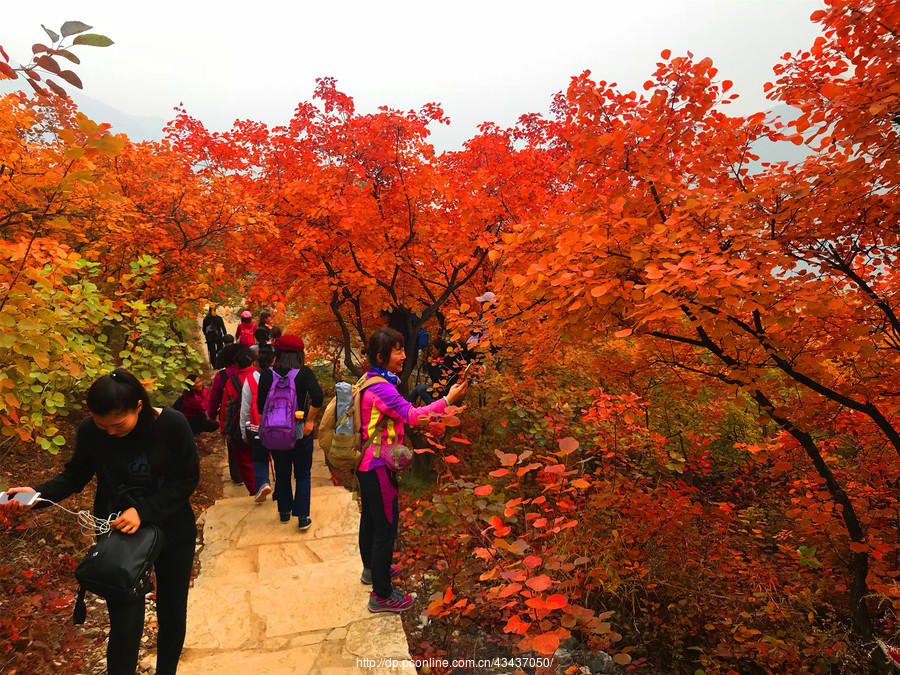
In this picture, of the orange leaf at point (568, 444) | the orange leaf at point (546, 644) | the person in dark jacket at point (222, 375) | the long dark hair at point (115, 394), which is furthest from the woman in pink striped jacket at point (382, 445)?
the person in dark jacket at point (222, 375)

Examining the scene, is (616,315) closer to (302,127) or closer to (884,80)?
(884,80)

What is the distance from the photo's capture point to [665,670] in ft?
14.7

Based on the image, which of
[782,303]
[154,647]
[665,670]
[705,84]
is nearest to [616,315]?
[782,303]

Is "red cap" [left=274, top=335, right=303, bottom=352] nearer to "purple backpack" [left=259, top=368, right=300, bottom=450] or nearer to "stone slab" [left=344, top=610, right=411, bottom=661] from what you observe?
"purple backpack" [left=259, top=368, right=300, bottom=450]

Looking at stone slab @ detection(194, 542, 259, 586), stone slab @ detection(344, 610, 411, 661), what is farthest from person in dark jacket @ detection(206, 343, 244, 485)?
stone slab @ detection(344, 610, 411, 661)

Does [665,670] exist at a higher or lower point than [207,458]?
lower

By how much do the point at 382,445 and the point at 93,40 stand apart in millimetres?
2755

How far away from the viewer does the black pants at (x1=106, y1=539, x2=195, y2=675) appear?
227 cm

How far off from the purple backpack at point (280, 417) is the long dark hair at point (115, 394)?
7.34 ft

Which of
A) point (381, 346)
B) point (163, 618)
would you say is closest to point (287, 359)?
point (381, 346)

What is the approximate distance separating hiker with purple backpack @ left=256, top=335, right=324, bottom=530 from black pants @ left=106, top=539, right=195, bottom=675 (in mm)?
1916

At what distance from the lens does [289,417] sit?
4.58m

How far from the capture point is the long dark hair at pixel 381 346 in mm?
3348

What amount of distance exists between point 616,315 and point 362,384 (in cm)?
207
